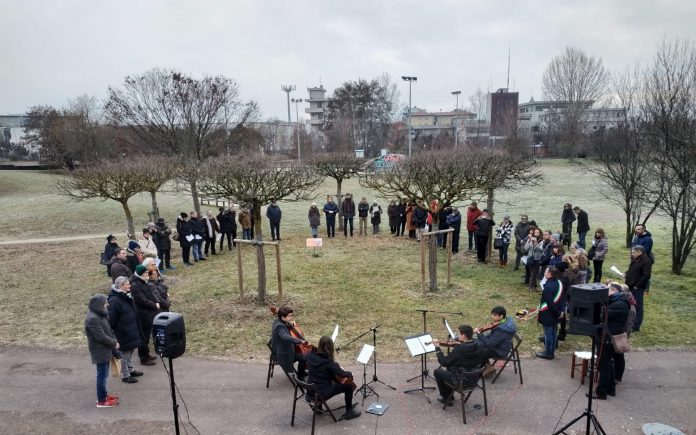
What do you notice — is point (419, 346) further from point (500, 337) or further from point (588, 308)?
point (588, 308)

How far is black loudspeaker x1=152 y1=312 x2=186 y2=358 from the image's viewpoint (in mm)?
5398

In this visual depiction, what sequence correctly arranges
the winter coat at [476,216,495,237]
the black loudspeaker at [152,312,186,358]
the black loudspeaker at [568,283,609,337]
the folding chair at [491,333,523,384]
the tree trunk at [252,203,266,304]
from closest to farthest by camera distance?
the black loudspeaker at [152,312,186,358], the black loudspeaker at [568,283,609,337], the folding chair at [491,333,523,384], the tree trunk at [252,203,266,304], the winter coat at [476,216,495,237]

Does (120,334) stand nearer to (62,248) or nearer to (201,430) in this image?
(201,430)

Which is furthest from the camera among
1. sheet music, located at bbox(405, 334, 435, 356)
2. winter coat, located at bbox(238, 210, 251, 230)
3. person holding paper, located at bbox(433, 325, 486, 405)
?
winter coat, located at bbox(238, 210, 251, 230)

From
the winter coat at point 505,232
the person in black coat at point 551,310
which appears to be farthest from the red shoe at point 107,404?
the winter coat at point 505,232

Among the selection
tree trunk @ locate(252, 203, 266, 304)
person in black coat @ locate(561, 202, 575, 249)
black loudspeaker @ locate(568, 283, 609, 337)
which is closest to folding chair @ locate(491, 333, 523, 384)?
black loudspeaker @ locate(568, 283, 609, 337)

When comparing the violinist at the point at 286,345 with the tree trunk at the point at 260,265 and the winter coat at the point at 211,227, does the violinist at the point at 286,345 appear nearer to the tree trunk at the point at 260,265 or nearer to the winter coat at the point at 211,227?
the tree trunk at the point at 260,265

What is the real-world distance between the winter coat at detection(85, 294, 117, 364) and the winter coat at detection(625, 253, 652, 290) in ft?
31.0

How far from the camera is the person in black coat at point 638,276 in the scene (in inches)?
368

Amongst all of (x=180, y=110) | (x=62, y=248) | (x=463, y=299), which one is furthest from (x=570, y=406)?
(x=180, y=110)

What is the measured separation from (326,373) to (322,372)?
0.06 m

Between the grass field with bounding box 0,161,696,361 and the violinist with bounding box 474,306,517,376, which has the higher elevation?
the violinist with bounding box 474,306,517,376

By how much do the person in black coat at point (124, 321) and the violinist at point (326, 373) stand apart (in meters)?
3.15

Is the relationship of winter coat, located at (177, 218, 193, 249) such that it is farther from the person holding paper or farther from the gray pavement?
the person holding paper
